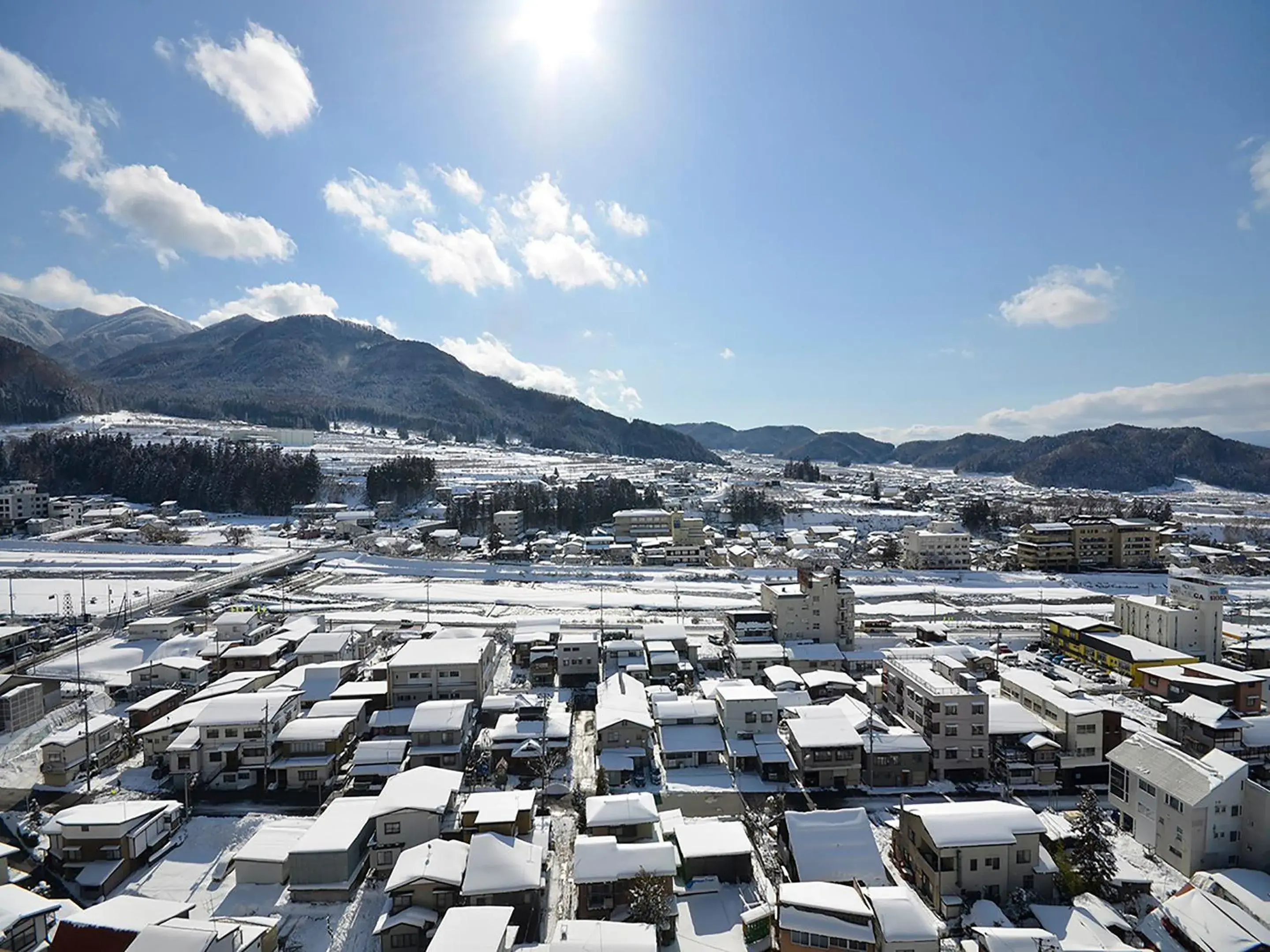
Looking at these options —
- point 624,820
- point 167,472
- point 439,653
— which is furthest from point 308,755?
point 167,472

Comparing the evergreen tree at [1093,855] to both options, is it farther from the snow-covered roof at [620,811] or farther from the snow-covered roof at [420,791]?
→ the snow-covered roof at [420,791]

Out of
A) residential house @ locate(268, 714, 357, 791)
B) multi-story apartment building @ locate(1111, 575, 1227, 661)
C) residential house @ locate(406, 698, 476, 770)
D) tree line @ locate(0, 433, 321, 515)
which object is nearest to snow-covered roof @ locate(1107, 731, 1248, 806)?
multi-story apartment building @ locate(1111, 575, 1227, 661)

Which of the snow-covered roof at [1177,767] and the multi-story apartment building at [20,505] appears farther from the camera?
the multi-story apartment building at [20,505]

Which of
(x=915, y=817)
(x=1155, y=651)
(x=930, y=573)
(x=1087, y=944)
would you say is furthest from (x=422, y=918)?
(x=930, y=573)

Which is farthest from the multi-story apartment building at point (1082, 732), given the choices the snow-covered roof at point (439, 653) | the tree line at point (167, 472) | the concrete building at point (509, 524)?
the tree line at point (167, 472)

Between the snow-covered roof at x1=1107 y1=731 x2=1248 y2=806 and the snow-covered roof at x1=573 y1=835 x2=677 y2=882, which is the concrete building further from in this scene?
the snow-covered roof at x1=1107 y1=731 x2=1248 y2=806

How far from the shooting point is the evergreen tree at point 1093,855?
9.76m

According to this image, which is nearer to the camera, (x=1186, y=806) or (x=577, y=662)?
(x=1186, y=806)

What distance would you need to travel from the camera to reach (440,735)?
44.8 feet

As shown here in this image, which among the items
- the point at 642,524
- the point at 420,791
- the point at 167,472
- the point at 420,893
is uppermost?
the point at 167,472

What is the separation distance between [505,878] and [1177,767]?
11.5m

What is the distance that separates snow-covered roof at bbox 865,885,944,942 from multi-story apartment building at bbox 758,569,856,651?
39.3 ft

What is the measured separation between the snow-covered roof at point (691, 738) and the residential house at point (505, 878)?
4.41 metres

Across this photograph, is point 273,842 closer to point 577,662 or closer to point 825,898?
point 825,898
